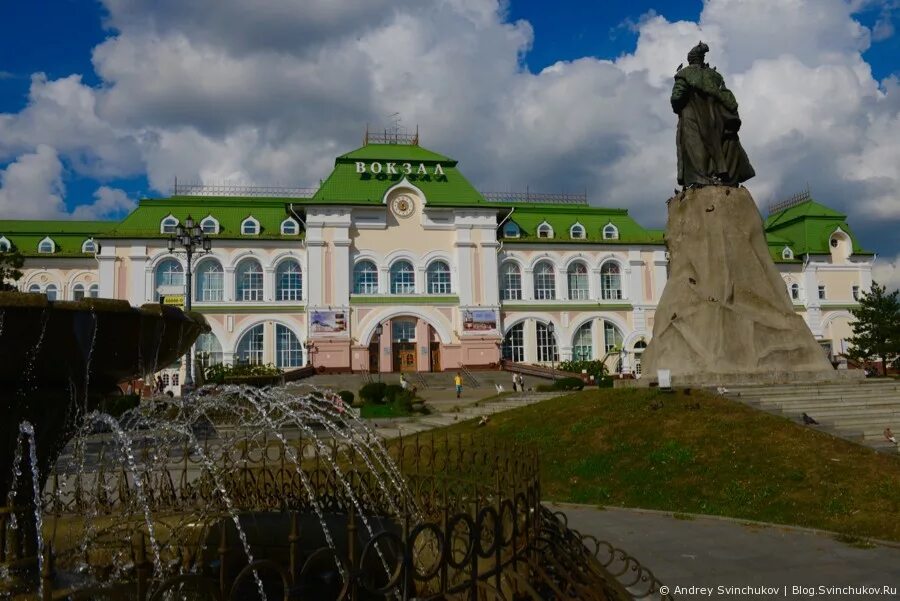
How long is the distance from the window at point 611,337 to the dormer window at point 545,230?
7.46 meters

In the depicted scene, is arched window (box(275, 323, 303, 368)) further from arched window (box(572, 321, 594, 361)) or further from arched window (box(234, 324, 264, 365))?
arched window (box(572, 321, 594, 361))

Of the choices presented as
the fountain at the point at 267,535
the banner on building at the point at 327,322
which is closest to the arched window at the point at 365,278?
the banner on building at the point at 327,322

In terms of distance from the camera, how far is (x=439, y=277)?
1748 inches

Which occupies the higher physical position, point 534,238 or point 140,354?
point 534,238

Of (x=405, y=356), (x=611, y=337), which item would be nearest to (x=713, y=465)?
(x=405, y=356)

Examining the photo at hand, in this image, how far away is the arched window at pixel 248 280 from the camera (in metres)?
43.1

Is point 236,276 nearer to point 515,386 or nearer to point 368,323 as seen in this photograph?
point 368,323

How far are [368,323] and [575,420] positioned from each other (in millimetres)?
29652

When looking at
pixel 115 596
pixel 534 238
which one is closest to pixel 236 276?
pixel 534 238

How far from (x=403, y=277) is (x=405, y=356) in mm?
5202

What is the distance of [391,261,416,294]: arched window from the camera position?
43688 mm

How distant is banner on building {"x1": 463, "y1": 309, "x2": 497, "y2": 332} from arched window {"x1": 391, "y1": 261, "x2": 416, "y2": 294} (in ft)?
13.3

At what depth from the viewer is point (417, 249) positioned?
144 ft

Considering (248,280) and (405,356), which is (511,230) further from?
(248,280)
